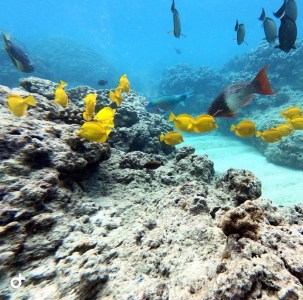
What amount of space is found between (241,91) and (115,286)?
260 cm

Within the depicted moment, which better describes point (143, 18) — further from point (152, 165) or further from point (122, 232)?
point (122, 232)

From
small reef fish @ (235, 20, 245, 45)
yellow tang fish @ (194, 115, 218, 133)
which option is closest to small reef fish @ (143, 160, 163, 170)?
yellow tang fish @ (194, 115, 218, 133)

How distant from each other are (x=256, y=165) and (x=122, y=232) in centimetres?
689

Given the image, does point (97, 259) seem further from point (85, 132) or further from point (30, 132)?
point (30, 132)

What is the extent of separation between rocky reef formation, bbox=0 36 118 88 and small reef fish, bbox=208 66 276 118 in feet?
64.7

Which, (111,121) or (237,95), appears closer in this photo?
(237,95)

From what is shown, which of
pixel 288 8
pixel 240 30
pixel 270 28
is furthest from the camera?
pixel 240 30

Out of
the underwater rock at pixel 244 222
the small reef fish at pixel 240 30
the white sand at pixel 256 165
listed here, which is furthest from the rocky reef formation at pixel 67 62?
the underwater rock at pixel 244 222

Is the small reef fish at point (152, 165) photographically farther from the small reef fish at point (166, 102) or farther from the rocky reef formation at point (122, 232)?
the small reef fish at point (166, 102)

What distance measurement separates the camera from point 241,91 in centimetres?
305

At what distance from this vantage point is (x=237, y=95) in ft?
10.0

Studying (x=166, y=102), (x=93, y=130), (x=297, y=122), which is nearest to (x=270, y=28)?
(x=297, y=122)

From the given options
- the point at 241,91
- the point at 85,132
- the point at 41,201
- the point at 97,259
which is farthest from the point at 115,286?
the point at 241,91

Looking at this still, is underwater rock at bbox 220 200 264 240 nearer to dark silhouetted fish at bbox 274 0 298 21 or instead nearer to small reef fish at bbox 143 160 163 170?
small reef fish at bbox 143 160 163 170
